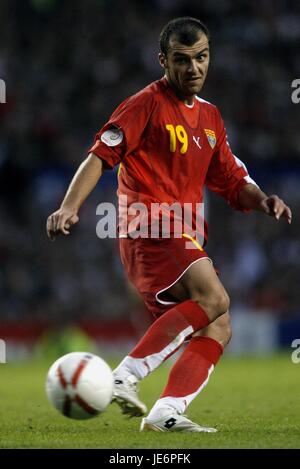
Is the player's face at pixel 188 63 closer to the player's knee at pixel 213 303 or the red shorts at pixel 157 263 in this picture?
the red shorts at pixel 157 263

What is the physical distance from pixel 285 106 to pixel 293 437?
46.6ft

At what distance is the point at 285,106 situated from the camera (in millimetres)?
18750

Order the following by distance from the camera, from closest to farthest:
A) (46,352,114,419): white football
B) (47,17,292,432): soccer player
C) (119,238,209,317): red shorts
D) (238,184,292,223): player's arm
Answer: (46,352,114,419): white football
(47,17,292,432): soccer player
(119,238,209,317): red shorts
(238,184,292,223): player's arm

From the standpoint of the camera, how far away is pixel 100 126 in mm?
18453

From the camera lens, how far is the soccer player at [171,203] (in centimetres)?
529

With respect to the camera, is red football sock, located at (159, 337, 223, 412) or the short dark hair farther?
the short dark hair

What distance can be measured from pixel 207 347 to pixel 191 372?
0.20 metres

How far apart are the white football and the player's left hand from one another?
51.7 inches

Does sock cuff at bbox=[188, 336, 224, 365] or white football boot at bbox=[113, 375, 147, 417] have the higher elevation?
sock cuff at bbox=[188, 336, 224, 365]

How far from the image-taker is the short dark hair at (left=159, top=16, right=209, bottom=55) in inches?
217

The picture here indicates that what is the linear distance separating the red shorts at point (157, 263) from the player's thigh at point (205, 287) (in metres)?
0.04

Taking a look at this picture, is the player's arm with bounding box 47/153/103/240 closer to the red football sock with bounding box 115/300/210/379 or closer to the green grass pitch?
the red football sock with bounding box 115/300/210/379

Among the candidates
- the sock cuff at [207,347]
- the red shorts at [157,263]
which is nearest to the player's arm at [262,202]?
the red shorts at [157,263]

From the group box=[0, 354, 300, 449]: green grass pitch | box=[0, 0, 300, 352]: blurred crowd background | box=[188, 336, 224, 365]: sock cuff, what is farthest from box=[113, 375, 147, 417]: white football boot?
box=[0, 0, 300, 352]: blurred crowd background
